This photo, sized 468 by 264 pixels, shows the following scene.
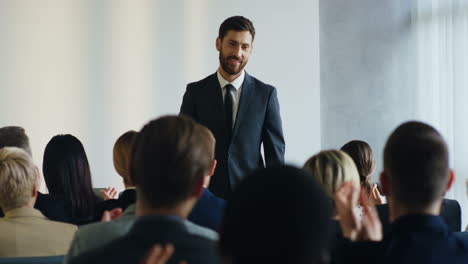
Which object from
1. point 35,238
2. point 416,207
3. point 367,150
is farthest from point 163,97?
point 416,207

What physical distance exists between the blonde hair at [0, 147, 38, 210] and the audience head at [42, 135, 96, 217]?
3.24 ft

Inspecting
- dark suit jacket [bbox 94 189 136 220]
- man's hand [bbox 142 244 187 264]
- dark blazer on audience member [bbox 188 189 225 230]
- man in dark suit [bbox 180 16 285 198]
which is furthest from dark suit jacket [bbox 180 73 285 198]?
man's hand [bbox 142 244 187 264]

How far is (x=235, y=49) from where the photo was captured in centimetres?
473

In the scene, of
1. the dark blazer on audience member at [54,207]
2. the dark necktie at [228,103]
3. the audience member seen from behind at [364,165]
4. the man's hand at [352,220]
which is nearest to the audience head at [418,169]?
the man's hand at [352,220]

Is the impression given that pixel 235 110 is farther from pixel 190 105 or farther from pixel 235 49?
pixel 235 49

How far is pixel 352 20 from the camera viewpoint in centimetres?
760

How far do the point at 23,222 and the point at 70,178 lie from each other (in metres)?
1.13

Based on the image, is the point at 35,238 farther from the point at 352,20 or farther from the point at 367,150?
the point at 352,20

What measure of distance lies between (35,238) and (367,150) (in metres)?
1.93

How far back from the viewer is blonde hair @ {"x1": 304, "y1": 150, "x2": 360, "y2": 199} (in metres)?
2.60

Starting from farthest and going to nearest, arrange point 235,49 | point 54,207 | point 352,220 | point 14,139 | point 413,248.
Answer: point 235,49
point 14,139
point 54,207
point 352,220
point 413,248

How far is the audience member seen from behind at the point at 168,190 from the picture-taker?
154 centimetres

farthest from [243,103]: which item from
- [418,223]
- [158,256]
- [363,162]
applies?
[158,256]

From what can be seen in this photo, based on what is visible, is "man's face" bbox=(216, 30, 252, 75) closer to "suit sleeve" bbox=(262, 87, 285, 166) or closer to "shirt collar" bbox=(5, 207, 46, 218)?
"suit sleeve" bbox=(262, 87, 285, 166)
